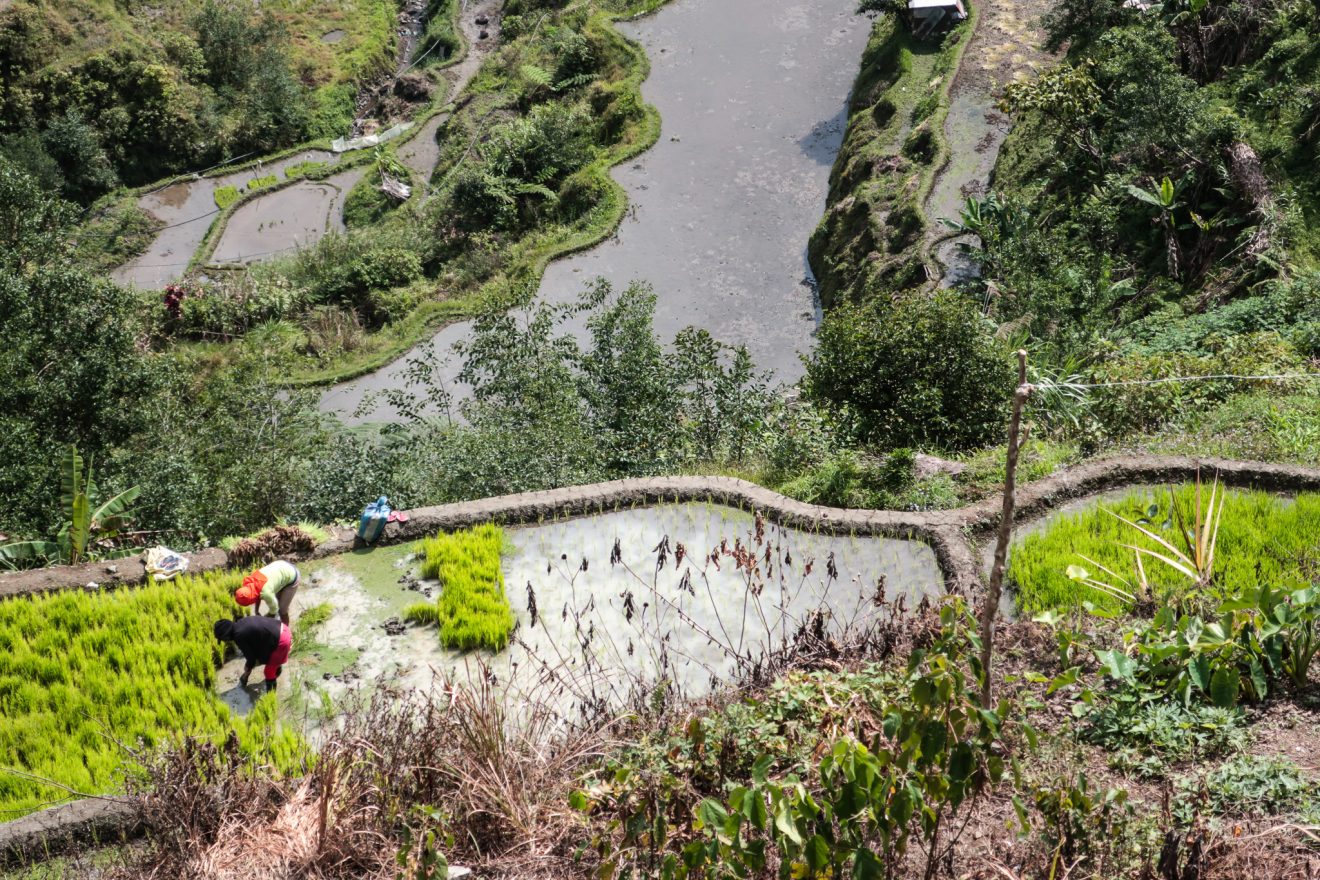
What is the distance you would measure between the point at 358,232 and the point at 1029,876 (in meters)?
22.4

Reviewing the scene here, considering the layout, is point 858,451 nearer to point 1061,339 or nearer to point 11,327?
point 1061,339

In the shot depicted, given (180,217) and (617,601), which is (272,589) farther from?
(180,217)

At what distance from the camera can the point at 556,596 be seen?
26.0ft

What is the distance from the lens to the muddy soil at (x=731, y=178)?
17.6 meters

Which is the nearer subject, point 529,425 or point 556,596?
point 556,596

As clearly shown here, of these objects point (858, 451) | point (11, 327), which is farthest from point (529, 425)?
point (11, 327)

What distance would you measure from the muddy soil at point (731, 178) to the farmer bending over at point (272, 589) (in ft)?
26.4

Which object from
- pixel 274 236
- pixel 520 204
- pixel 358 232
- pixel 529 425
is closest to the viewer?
pixel 529 425

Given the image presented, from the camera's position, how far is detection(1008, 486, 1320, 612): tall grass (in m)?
7.08

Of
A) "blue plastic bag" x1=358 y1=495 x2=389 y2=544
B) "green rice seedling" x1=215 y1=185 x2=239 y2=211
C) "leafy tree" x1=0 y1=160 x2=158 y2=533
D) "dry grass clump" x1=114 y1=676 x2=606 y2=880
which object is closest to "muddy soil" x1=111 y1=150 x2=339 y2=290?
"green rice seedling" x1=215 y1=185 x2=239 y2=211

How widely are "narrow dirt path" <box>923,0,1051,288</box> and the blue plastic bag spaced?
1000 centimetres

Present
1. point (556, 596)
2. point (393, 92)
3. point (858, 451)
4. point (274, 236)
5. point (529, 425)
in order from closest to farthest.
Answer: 1. point (556, 596)
2. point (858, 451)
3. point (529, 425)
4. point (274, 236)
5. point (393, 92)

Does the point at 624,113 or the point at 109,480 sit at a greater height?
the point at 624,113

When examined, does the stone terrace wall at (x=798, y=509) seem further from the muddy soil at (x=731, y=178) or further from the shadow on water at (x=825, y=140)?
the shadow on water at (x=825, y=140)
